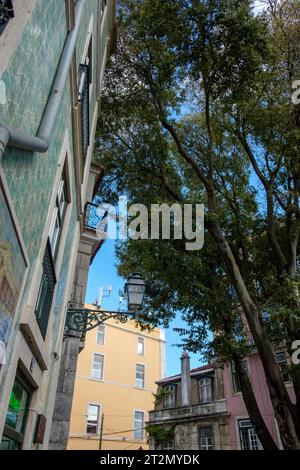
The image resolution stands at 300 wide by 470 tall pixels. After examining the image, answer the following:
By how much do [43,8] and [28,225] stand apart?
82.4 inches

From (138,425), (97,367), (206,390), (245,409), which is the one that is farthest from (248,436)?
(97,367)

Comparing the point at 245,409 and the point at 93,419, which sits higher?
the point at 93,419

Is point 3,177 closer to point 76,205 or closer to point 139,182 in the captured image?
point 76,205

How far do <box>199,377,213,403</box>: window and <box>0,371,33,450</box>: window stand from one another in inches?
865

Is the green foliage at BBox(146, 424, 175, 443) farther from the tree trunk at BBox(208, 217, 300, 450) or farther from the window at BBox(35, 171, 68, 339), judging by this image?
the window at BBox(35, 171, 68, 339)

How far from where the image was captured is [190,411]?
24.3 m

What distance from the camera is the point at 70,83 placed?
5.37m

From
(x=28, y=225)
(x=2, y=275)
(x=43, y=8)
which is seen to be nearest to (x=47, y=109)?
(x=43, y=8)

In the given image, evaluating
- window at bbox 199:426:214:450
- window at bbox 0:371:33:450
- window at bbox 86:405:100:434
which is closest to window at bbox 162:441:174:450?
window at bbox 199:426:214:450

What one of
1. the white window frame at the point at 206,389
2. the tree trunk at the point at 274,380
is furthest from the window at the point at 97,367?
the tree trunk at the point at 274,380

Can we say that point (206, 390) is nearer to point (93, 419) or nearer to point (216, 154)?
point (93, 419)

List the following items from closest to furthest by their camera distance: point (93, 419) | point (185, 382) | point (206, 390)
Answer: point (206, 390), point (185, 382), point (93, 419)

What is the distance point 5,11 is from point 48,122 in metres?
1.12

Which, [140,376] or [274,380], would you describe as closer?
[274,380]
